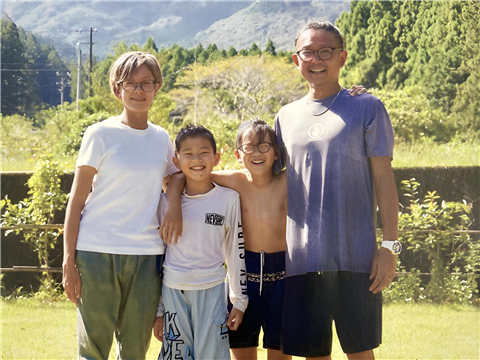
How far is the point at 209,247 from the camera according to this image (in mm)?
2258

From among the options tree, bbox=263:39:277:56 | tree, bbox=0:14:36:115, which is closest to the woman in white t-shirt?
tree, bbox=0:14:36:115

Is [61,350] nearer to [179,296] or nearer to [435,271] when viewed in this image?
[179,296]

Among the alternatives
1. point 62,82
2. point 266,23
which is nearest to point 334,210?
point 62,82

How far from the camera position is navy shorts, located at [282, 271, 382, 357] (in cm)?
218

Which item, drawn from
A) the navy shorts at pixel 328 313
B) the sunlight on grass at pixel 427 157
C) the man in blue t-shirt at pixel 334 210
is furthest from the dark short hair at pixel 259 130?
the sunlight on grass at pixel 427 157

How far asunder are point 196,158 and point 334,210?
66 cm

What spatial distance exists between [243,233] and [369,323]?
0.71 m

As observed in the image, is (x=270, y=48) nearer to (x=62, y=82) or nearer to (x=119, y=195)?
(x=62, y=82)

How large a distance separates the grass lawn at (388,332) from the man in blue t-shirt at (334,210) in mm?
1942

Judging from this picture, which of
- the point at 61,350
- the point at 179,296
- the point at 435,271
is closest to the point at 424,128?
the point at 435,271

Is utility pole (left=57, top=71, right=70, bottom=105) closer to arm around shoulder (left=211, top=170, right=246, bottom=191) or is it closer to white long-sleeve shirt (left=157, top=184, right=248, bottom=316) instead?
arm around shoulder (left=211, top=170, right=246, bottom=191)

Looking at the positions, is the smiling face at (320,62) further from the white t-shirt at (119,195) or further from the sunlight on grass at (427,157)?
the sunlight on grass at (427,157)

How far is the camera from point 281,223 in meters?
2.42

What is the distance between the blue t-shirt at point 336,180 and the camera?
6.96 ft
